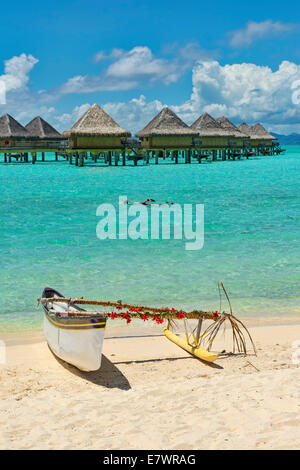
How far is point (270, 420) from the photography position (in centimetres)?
399

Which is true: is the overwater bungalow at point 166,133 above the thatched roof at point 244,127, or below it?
below

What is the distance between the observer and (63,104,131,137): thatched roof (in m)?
41.4

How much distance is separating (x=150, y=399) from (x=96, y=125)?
3920 cm

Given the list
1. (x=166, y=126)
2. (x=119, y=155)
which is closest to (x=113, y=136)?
(x=166, y=126)

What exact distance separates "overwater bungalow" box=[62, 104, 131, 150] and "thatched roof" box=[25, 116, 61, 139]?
1065 cm

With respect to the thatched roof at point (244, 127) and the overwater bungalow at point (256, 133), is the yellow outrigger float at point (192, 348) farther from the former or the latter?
the thatched roof at point (244, 127)

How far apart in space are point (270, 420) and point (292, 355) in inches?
78.5

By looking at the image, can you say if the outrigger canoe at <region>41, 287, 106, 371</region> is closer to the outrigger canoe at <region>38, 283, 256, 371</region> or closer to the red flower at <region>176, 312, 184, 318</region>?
the outrigger canoe at <region>38, 283, 256, 371</region>

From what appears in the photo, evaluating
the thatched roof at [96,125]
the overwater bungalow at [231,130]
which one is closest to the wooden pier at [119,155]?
the overwater bungalow at [231,130]

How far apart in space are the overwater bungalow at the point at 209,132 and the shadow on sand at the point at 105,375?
4854cm

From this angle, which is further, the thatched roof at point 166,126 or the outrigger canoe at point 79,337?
the thatched roof at point 166,126

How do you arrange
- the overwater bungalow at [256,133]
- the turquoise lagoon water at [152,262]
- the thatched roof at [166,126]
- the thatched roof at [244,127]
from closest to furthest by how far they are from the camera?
the turquoise lagoon water at [152,262], the thatched roof at [166,126], the thatched roof at [244,127], the overwater bungalow at [256,133]

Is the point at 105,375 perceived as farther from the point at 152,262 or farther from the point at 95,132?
the point at 95,132

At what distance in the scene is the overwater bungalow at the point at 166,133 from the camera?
154 feet
